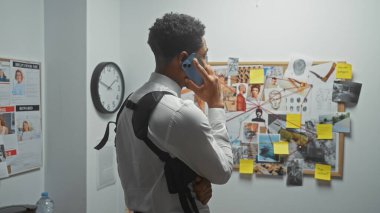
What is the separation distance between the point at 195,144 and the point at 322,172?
4.56 feet

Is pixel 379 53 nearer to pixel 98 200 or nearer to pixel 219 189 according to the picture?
pixel 219 189

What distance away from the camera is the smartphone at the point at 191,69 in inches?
40.9

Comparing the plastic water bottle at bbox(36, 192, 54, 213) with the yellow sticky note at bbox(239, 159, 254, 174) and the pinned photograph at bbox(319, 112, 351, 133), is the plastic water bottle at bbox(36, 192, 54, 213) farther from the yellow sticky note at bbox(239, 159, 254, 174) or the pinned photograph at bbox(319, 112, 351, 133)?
the pinned photograph at bbox(319, 112, 351, 133)

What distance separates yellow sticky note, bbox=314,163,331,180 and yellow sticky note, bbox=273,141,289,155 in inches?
8.1

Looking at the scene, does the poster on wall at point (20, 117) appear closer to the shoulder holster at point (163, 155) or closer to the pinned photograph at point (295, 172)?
the shoulder holster at point (163, 155)

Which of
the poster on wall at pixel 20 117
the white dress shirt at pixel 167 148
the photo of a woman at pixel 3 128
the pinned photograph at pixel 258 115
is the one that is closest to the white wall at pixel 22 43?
the poster on wall at pixel 20 117

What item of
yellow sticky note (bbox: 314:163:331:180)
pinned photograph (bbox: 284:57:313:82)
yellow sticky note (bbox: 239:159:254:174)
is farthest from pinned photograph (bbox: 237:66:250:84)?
yellow sticky note (bbox: 314:163:331:180)

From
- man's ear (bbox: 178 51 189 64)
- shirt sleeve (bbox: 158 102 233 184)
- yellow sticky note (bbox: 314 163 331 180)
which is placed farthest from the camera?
yellow sticky note (bbox: 314 163 331 180)

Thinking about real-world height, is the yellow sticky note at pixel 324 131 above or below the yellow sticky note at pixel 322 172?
above

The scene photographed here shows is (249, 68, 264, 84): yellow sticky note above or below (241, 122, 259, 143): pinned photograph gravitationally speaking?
above

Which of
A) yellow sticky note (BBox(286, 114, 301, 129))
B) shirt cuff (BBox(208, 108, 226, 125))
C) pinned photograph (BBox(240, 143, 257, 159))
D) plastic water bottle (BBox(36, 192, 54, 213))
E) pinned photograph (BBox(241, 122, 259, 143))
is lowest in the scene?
plastic water bottle (BBox(36, 192, 54, 213))

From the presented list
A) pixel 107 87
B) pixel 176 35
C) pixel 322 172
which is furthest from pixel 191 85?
pixel 322 172

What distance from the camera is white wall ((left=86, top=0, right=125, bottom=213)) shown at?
201 centimetres

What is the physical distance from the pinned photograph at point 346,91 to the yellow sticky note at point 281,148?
41 cm
